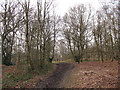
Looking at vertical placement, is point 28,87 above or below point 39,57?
below

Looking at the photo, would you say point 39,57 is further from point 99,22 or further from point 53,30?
point 99,22

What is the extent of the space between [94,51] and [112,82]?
13.9 m

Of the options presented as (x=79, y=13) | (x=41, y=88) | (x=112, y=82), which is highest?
(x=79, y=13)

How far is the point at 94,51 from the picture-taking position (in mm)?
21438

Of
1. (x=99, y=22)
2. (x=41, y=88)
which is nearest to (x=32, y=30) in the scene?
(x=41, y=88)

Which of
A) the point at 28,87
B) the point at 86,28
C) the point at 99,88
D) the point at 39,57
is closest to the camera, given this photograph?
the point at 99,88

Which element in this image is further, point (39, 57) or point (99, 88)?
point (39, 57)

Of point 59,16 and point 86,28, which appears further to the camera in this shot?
point 59,16

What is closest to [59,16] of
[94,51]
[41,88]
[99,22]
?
[99,22]

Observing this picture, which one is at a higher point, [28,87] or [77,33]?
[77,33]

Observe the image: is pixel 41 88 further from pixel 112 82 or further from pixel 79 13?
pixel 79 13

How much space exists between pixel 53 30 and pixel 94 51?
10033 millimetres

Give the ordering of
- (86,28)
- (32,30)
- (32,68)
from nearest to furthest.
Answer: (32,68)
(32,30)
(86,28)

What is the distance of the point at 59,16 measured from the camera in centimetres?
2723
